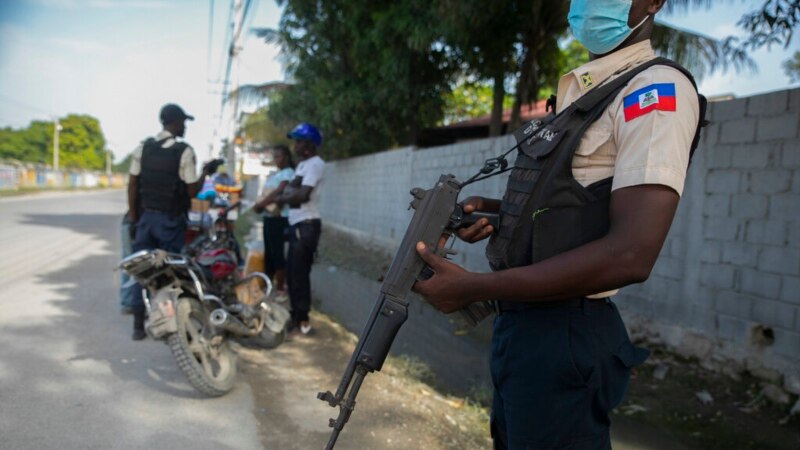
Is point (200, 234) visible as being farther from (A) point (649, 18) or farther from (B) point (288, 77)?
(B) point (288, 77)

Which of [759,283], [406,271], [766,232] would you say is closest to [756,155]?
[766,232]

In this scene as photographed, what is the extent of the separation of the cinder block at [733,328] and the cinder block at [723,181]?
92 cm

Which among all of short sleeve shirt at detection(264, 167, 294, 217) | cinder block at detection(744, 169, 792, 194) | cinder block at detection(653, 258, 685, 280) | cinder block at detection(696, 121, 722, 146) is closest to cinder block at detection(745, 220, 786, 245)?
cinder block at detection(744, 169, 792, 194)

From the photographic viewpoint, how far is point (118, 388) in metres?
3.54

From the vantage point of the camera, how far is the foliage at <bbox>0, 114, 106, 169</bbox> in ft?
234

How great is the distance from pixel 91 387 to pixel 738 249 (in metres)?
4.44

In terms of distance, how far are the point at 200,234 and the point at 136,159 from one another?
3.10 feet

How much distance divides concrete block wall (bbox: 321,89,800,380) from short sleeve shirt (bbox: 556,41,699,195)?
3.14 metres

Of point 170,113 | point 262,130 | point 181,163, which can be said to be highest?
point 262,130

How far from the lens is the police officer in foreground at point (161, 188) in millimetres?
4535

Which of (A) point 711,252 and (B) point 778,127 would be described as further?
(A) point 711,252

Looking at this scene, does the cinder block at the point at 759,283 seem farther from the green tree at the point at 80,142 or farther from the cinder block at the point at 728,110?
the green tree at the point at 80,142

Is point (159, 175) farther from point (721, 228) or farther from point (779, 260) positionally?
point (779, 260)

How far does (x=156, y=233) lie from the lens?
14.9ft
